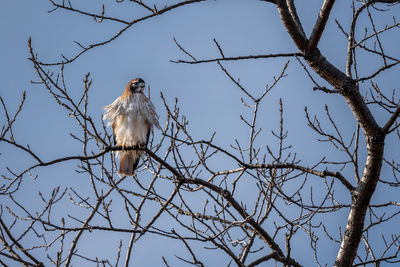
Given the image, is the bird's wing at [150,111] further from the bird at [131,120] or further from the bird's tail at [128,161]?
the bird's tail at [128,161]

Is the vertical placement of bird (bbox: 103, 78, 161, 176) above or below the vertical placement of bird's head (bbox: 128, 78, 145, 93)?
below

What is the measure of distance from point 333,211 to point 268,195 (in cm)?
57

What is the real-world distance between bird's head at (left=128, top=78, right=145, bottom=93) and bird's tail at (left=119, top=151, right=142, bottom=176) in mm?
785

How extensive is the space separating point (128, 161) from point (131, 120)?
0.60 meters

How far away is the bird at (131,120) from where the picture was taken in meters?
5.93

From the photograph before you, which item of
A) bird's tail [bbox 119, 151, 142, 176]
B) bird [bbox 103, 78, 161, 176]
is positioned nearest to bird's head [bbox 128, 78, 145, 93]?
bird [bbox 103, 78, 161, 176]

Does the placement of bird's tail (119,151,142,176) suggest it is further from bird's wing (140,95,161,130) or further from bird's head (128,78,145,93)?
bird's head (128,78,145,93)

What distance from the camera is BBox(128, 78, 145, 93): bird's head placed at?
20.3 feet

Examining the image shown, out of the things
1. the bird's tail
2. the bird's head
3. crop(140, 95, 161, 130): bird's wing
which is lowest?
the bird's tail

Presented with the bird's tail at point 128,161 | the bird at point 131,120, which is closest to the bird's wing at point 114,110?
the bird at point 131,120

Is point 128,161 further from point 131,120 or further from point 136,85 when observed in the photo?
point 136,85

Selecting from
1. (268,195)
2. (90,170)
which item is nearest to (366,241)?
(268,195)

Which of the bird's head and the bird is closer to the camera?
the bird

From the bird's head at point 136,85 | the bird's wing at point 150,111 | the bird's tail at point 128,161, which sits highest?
the bird's head at point 136,85
